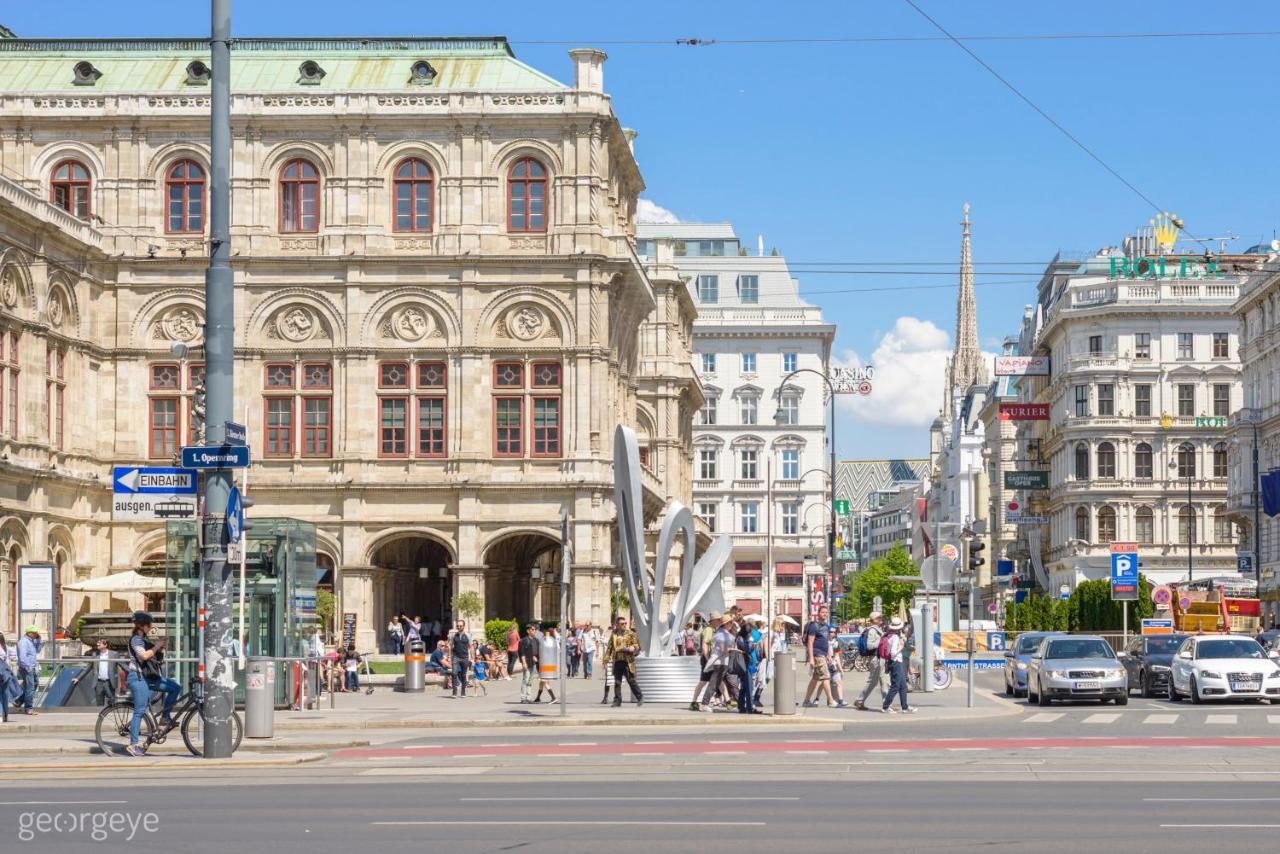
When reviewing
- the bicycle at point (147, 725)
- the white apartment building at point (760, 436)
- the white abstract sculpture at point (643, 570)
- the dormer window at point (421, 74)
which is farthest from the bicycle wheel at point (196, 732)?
the white apartment building at point (760, 436)

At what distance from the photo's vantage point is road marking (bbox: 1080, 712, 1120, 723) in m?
33.6

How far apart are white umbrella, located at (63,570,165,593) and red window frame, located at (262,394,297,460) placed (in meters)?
15.8

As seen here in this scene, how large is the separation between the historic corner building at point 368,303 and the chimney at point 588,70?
0.28 feet

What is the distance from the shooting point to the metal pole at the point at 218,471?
80.1 ft

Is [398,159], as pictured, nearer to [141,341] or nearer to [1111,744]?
[141,341]

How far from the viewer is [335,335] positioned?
221 ft

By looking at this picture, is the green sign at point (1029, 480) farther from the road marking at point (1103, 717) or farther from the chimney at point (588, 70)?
the road marking at point (1103, 717)

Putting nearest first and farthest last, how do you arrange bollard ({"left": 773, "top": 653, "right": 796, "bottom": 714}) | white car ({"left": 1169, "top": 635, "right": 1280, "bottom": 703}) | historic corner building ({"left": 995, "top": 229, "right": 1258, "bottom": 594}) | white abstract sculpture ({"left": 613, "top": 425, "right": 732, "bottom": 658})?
1. bollard ({"left": 773, "top": 653, "right": 796, "bottom": 714})
2. white car ({"left": 1169, "top": 635, "right": 1280, "bottom": 703})
3. white abstract sculpture ({"left": 613, "top": 425, "right": 732, "bottom": 658})
4. historic corner building ({"left": 995, "top": 229, "right": 1258, "bottom": 594})

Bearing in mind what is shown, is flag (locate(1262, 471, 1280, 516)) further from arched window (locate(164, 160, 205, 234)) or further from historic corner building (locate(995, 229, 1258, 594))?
arched window (locate(164, 160, 205, 234))

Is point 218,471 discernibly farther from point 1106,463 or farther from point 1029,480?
point 1106,463

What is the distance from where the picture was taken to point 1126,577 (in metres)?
62.3

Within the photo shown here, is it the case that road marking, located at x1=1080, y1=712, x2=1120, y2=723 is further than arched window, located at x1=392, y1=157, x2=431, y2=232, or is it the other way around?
arched window, located at x1=392, y1=157, x2=431, y2=232

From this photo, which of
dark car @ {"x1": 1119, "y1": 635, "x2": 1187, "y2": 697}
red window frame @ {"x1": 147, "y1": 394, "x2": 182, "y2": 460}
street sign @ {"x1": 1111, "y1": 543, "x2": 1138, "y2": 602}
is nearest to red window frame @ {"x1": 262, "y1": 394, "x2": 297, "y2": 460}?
red window frame @ {"x1": 147, "y1": 394, "x2": 182, "y2": 460}

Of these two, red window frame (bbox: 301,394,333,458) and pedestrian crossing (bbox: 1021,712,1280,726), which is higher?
red window frame (bbox: 301,394,333,458)
